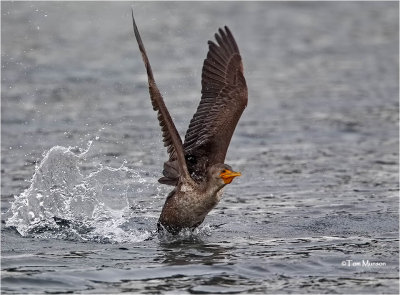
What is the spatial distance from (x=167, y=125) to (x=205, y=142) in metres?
1.09

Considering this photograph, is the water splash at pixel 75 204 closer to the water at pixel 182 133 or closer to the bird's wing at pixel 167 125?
the water at pixel 182 133

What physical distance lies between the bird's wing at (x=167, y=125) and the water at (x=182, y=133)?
751 mm

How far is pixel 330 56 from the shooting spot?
2045 cm

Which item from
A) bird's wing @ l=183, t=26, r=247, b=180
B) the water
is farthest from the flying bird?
the water

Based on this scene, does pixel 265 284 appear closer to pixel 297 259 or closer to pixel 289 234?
pixel 297 259

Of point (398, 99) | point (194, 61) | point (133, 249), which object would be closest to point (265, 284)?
point (133, 249)

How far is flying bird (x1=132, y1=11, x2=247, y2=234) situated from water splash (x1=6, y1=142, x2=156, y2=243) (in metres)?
0.60

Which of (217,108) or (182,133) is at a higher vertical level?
(217,108)

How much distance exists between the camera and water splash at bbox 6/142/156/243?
9.48 metres

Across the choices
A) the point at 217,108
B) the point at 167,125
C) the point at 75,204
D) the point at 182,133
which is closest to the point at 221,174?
the point at 167,125

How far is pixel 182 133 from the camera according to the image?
1337 cm

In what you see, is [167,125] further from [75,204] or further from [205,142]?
[75,204]

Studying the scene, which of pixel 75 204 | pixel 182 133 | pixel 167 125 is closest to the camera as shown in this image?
pixel 167 125

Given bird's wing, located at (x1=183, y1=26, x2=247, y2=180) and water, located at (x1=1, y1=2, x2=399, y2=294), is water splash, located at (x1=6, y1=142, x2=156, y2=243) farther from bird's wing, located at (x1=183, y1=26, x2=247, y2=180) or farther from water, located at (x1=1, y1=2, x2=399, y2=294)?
bird's wing, located at (x1=183, y1=26, x2=247, y2=180)
